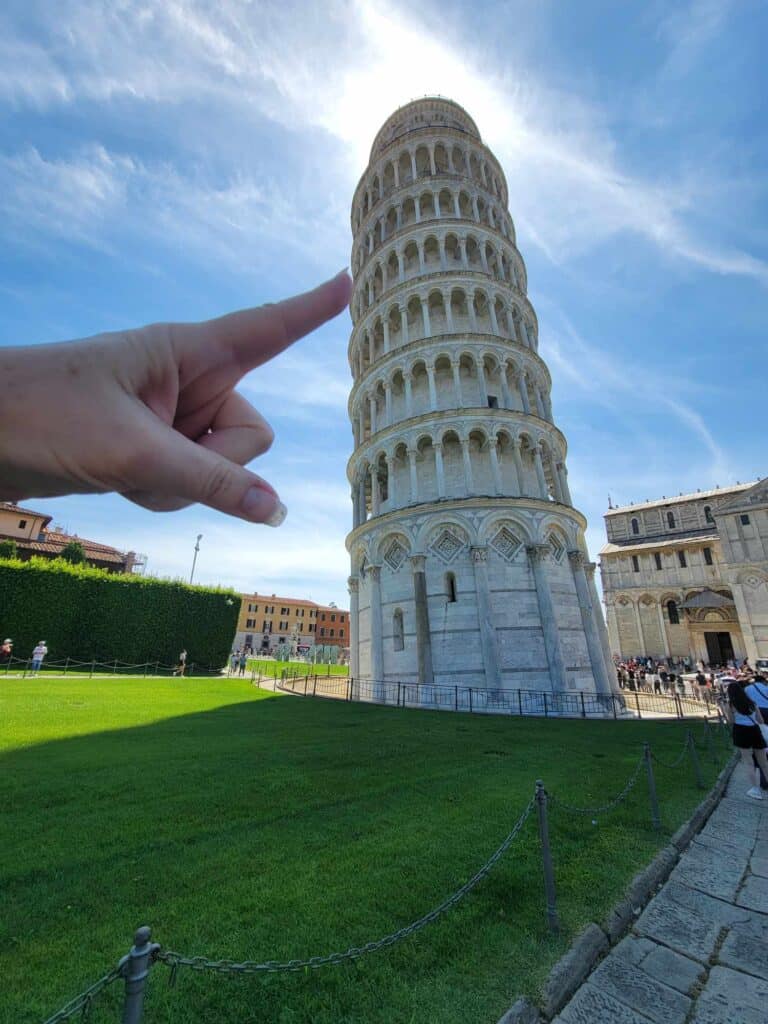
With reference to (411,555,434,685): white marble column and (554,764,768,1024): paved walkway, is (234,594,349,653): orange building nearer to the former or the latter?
(411,555,434,685): white marble column

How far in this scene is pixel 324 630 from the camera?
10144 centimetres

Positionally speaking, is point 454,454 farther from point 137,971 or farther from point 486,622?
point 137,971

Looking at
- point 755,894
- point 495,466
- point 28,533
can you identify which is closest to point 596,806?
point 755,894

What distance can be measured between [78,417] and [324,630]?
342 feet

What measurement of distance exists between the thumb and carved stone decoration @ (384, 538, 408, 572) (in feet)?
68.4

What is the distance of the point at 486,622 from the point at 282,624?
80597 mm

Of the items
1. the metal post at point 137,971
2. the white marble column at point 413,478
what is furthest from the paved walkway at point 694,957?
the white marble column at point 413,478

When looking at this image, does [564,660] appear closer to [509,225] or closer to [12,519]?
[509,225]

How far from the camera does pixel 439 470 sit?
23078mm

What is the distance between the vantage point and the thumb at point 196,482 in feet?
5.82

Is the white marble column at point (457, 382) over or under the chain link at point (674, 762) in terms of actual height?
over

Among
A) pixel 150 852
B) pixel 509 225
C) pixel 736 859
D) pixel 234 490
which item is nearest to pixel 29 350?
pixel 234 490

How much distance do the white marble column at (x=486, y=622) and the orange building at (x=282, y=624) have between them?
70.6 meters

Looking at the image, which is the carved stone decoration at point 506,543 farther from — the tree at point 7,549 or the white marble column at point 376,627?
the tree at point 7,549
